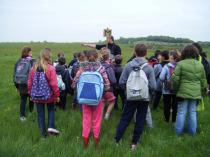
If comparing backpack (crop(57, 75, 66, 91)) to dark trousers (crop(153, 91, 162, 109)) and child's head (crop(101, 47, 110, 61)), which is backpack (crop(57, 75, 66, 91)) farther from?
dark trousers (crop(153, 91, 162, 109))

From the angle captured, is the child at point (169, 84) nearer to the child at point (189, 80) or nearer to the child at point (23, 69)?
the child at point (189, 80)

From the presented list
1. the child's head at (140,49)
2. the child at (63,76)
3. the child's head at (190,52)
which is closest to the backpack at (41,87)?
the child's head at (140,49)

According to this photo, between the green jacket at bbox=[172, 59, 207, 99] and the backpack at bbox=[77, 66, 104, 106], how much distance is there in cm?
189

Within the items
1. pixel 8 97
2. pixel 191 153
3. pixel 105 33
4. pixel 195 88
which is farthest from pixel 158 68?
pixel 8 97

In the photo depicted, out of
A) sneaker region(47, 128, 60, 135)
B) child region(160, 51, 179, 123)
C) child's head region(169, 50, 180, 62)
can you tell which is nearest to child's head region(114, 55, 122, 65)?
child region(160, 51, 179, 123)

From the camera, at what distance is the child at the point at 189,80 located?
8008 millimetres

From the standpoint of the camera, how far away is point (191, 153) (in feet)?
23.0

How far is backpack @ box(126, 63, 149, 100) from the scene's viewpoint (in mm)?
7164

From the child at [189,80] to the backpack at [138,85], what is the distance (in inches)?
47.3

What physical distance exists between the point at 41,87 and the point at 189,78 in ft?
11.2

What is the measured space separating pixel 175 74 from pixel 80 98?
233 cm

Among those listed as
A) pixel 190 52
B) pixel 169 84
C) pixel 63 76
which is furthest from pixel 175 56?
pixel 63 76

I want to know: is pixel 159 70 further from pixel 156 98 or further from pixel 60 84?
pixel 60 84

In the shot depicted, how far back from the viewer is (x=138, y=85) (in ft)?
23.6
